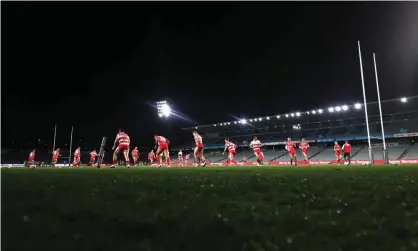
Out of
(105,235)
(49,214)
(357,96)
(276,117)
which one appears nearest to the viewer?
(105,235)

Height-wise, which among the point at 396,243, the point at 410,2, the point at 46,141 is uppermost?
the point at 410,2

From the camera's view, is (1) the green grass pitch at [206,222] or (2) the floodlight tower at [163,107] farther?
(2) the floodlight tower at [163,107]

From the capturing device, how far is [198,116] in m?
56.1

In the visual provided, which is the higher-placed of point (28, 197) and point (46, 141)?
point (46, 141)

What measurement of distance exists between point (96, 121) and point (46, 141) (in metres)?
10.0

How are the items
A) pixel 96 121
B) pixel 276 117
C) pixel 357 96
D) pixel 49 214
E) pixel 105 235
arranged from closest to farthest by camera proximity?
1. pixel 105 235
2. pixel 49 214
3. pixel 357 96
4. pixel 276 117
5. pixel 96 121

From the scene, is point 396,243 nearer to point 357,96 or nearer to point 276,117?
point 357,96

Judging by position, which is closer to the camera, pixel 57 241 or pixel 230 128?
pixel 57 241

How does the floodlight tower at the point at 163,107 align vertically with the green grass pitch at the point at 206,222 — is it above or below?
above

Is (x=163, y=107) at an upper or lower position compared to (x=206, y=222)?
upper

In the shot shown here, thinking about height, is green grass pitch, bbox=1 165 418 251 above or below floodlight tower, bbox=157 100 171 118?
below

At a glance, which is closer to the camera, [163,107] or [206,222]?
[206,222]

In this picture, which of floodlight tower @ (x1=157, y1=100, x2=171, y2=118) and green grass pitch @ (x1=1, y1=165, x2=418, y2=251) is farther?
floodlight tower @ (x1=157, y1=100, x2=171, y2=118)

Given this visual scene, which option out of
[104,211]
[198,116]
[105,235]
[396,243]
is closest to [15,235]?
[105,235]
